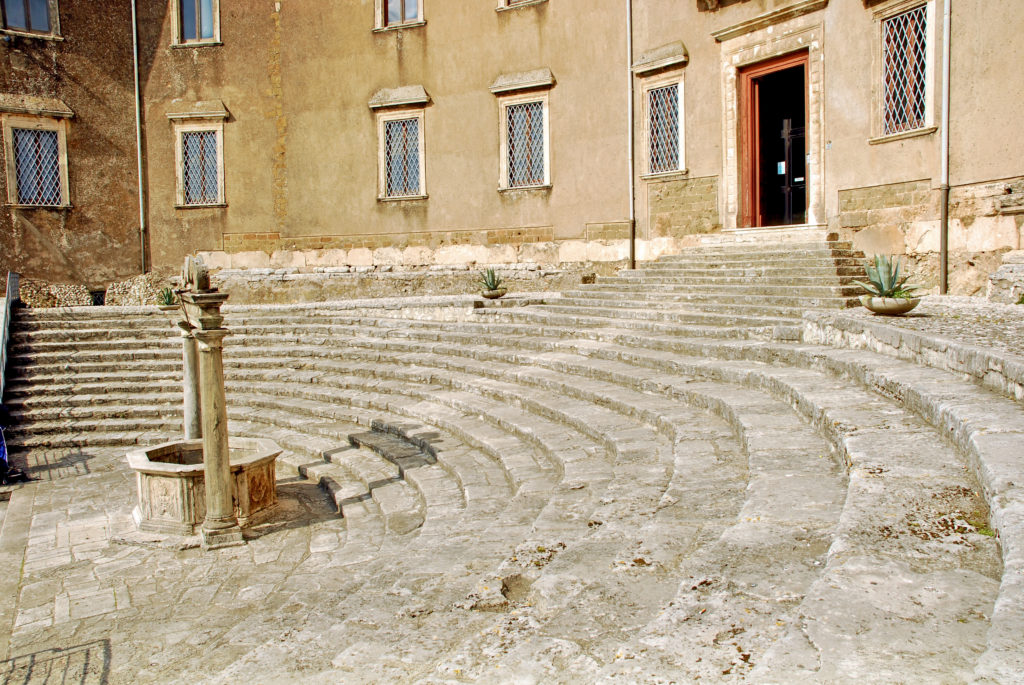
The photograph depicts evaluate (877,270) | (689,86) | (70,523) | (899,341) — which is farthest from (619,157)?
(70,523)

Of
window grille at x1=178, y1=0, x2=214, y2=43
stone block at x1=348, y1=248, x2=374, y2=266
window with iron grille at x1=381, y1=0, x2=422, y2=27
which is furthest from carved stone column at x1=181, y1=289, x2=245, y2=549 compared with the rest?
window grille at x1=178, y1=0, x2=214, y2=43

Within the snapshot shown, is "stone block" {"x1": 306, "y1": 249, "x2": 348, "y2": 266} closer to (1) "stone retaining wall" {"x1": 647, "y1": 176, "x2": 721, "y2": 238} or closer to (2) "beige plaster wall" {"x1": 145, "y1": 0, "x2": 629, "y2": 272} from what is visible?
(2) "beige plaster wall" {"x1": 145, "y1": 0, "x2": 629, "y2": 272}

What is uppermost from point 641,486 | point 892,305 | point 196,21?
point 196,21

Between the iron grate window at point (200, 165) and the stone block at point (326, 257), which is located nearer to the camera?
the stone block at point (326, 257)

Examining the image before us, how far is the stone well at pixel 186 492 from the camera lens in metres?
7.27

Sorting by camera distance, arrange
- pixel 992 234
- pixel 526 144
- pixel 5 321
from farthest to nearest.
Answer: pixel 526 144 → pixel 5 321 → pixel 992 234

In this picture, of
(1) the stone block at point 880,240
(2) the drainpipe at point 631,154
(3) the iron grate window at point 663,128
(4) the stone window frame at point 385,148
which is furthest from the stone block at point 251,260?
(1) the stone block at point 880,240

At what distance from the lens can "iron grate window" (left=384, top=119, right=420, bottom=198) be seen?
56.0 feet

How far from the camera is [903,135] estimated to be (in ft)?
34.7

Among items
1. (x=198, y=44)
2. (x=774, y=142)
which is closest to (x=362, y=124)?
(x=198, y=44)

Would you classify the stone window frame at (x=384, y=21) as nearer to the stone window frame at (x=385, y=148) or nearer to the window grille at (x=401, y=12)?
the window grille at (x=401, y=12)

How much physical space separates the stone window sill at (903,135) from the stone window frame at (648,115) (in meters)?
3.28

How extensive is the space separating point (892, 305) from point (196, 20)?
16164 millimetres

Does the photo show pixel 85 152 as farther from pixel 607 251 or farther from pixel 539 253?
pixel 607 251
